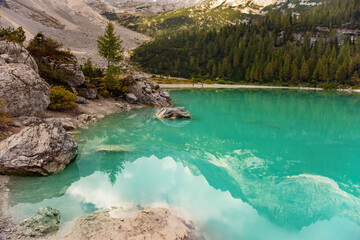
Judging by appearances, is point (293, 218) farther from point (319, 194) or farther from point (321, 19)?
point (321, 19)

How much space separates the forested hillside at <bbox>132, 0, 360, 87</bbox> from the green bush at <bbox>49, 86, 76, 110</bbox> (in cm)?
10518

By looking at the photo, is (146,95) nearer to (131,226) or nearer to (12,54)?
(12,54)

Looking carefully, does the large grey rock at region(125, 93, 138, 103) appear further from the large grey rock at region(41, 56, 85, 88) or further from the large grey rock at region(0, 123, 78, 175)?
the large grey rock at region(0, 123, 78, 175)

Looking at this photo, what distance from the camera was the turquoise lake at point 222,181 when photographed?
31.6 ft

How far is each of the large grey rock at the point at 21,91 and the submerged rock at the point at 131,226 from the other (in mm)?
12883

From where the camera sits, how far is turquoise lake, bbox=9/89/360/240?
31.6 feet

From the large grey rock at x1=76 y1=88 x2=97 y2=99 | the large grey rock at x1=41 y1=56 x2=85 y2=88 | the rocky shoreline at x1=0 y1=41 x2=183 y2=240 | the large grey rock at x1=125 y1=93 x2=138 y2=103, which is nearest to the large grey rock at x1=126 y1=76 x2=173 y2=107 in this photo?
the large grey rock at x1=125 y1=93 x2=138 y2=103

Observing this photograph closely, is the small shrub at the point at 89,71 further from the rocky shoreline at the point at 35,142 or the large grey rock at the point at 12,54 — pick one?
the large grey rock at the point at 12,54

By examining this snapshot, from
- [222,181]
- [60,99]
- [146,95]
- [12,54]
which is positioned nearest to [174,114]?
[146,95]

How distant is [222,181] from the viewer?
13328 millimetres

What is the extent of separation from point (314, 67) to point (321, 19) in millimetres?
60647

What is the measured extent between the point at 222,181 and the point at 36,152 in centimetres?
989

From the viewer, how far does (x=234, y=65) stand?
445 ft

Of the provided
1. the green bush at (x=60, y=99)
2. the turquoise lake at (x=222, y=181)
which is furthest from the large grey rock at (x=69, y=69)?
the turquoise lake at (x=222, y=181)
